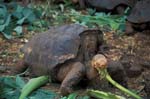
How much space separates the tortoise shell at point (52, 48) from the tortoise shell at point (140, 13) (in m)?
2.14

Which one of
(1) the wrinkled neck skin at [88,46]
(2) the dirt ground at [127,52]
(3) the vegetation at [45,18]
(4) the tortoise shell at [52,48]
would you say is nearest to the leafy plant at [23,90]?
(4) the tortoise shell at [52,48]

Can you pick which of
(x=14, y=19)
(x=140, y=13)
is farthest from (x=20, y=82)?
(x=140, y=13)

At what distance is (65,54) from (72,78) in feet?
0.98

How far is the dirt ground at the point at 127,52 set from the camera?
4559mm

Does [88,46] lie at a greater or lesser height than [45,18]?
greater

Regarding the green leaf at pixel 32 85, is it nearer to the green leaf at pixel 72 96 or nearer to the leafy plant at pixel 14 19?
the green leaf at pixel 72 96

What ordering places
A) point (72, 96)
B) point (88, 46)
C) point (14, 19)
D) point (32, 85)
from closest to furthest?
point (72, 96) → point (32, 85) → point (88, 46) → point (14, 19)

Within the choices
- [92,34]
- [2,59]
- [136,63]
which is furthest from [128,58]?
[2,59]

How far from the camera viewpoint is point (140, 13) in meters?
6.37

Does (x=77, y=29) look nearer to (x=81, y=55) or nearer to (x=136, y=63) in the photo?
(x=81, y=55)

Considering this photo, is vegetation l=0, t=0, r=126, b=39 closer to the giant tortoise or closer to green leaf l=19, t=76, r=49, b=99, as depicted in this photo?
the giant tortoise

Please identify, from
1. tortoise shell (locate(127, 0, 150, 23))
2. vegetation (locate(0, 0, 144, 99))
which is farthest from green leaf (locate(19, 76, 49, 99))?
tortoise shell (locate(127, 0, 150, 23))

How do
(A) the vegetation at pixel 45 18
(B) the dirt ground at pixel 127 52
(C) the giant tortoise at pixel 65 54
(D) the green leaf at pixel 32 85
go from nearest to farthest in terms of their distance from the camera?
(D) the green leaf at pixel 32 85 → (C) the giant tortoise at pixel 65 54 → (B) the dirt ground at pixel 127 52 → (A) the vegetation at pixel 45 18

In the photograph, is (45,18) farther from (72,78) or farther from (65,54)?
(72,78)
